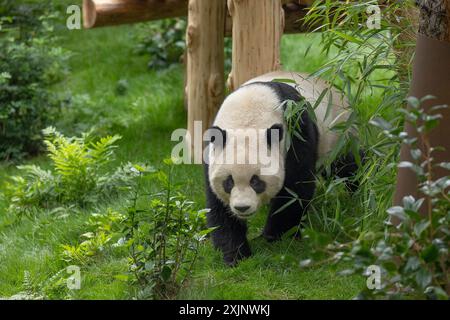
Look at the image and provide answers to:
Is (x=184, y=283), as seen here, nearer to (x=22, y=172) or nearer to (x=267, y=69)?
(x=267, y=69)

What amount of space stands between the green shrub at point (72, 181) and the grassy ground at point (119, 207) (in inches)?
8.6

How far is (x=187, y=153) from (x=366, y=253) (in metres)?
3.61

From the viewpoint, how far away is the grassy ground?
175 inches

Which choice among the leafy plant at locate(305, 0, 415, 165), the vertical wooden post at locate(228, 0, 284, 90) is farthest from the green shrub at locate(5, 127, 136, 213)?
the leafy plant at locate(305, 0, 415, 165)

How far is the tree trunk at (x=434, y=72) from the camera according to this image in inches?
141

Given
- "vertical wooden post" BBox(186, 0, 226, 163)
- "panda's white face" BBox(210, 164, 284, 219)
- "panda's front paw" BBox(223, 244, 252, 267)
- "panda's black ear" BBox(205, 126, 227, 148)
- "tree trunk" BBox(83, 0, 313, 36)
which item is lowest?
"panda's front paw" BBox(223, 244, 252, 267)

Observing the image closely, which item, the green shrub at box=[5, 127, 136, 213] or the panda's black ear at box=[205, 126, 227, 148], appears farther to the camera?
the green shrub at box=[5, 127, 136, 213]

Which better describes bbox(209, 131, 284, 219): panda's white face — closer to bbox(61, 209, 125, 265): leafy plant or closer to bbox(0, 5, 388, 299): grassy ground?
bbox(0, 5, 388, 299): grassy ground

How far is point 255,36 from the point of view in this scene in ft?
18.4

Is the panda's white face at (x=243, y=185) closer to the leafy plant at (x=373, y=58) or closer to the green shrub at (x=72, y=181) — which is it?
the leafy plant at (x=373, y=58)

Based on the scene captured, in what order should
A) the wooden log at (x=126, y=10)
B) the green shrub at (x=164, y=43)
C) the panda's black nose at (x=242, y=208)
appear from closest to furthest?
the panda's black nose at (x=242, y=208) < the wooden log at (x=126, y=10) < the green shrub at (x=164, y=43)

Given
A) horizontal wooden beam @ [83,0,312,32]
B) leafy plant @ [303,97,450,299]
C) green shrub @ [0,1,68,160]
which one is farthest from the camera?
green shrub @ [0,1,68,160]

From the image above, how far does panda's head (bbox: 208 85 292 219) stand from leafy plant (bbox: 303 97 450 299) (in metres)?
1.36

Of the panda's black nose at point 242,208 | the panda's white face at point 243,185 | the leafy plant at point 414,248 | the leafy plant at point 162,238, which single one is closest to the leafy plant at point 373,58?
the panda's white face at point 243,185
